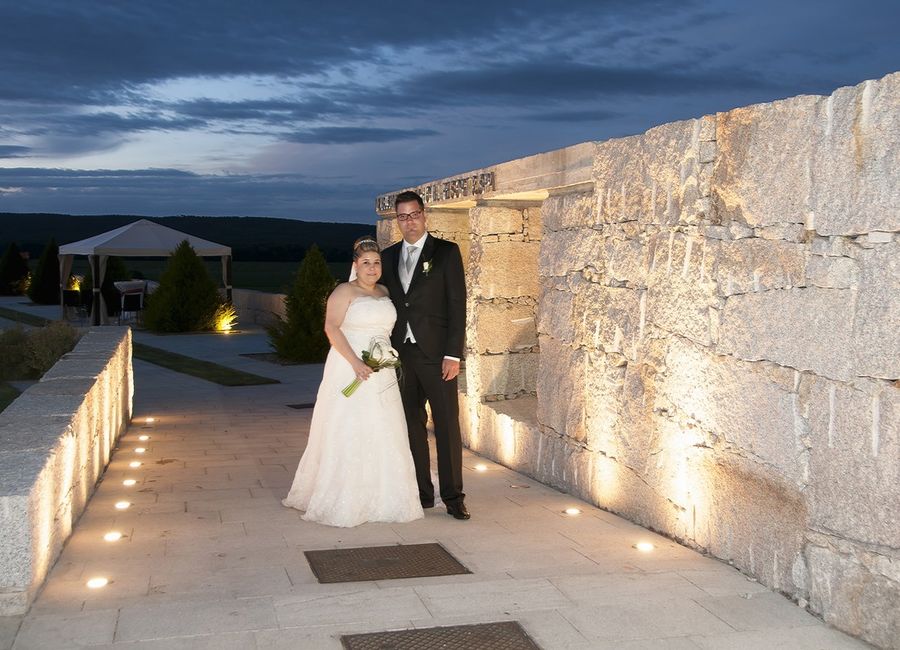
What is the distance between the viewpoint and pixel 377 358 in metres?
6.13

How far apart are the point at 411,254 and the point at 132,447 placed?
374 cm

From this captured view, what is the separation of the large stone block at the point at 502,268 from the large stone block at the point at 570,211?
1.14 m

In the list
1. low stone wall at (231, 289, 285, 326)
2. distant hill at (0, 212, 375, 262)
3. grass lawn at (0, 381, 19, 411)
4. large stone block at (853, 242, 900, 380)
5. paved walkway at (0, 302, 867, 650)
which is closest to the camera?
large stone block at (853, 242, 900, 380)

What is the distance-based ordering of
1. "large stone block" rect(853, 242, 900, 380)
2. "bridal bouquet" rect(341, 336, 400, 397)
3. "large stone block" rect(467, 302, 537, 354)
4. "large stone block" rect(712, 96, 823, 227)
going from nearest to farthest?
"large stone block" rect(853, 242, 900, 380), "large stone block" rect(712, 96, 823, 227), "bridal bouquet" rect(341, 336, 400, 397), "large stone block" rect(467, 302, 537, 354)

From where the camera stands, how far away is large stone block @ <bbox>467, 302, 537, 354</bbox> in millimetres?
8445

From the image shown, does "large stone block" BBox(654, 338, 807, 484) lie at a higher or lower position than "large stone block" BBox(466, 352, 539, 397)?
higher

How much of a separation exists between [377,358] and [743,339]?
7.30ft

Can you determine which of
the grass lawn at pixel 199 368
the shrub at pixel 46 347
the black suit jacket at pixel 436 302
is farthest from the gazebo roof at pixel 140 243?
the black suit jacket at pixel 436 302

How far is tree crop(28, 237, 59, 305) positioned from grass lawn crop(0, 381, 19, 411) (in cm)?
1975

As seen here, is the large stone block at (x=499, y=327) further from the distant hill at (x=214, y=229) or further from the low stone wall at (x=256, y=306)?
the distant hill at (x=214, y=229)

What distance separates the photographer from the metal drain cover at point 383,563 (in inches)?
194

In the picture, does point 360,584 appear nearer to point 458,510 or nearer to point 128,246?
point 458,510

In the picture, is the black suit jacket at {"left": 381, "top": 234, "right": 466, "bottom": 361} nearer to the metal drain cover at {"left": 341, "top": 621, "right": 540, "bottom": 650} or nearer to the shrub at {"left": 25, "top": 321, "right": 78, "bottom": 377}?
the metal drain cover at {"left": 341, "top": 621, "right": 540, "bottom": 650}

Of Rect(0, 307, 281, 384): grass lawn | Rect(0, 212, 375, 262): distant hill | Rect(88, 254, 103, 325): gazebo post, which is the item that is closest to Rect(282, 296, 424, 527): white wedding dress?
Rect(0, 307, 281, 384): grass lawn
